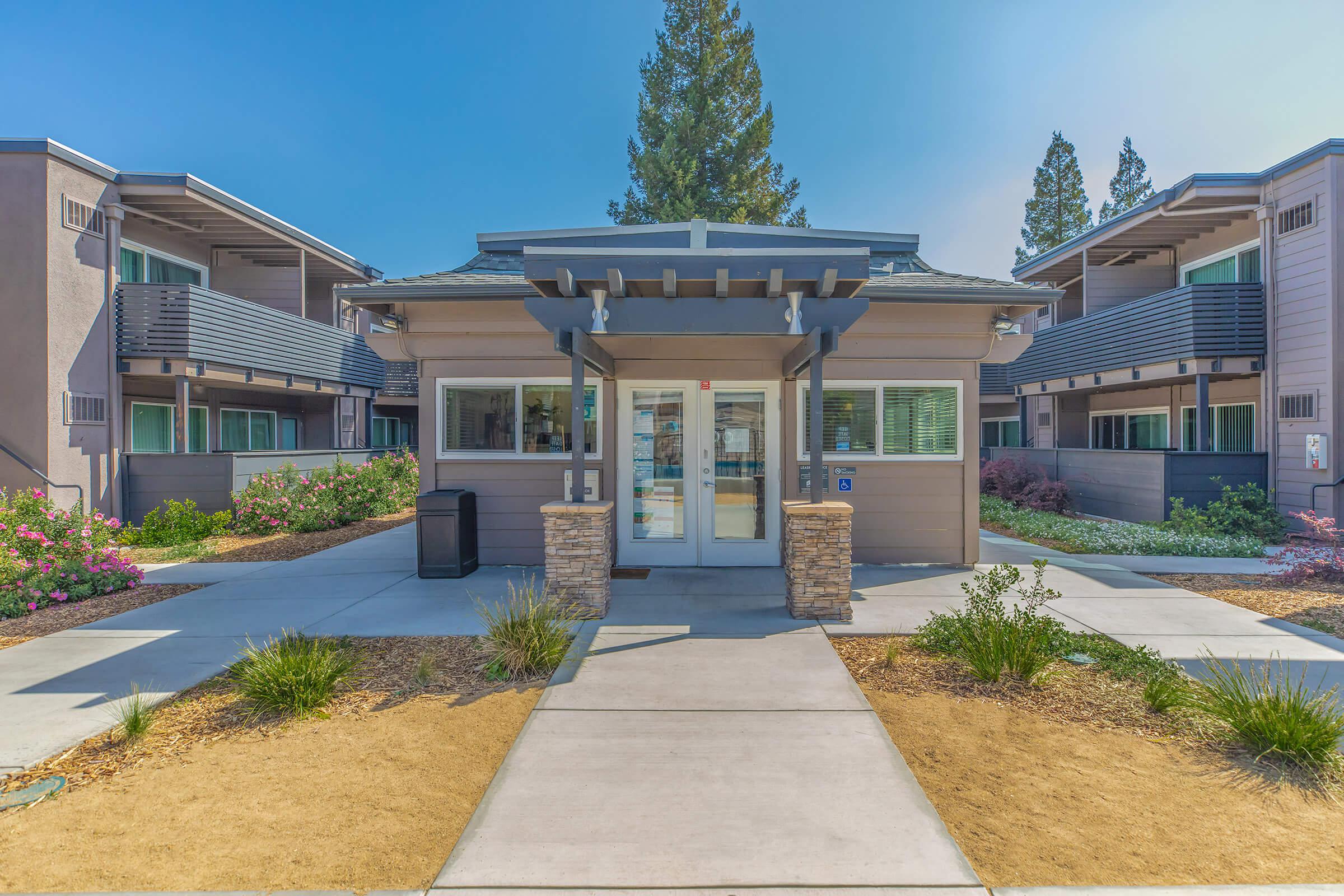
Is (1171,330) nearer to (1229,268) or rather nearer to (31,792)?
(1229,268)

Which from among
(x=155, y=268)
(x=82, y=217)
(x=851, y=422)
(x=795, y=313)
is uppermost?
(x=82, y=217)

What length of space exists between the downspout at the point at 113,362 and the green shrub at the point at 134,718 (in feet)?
29.7

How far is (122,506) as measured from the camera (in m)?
10.9

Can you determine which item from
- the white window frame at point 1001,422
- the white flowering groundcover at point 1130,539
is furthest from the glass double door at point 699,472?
the white window frame at point 1001,422

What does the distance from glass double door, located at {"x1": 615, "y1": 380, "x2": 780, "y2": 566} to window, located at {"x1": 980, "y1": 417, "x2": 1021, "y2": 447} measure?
1556 cm

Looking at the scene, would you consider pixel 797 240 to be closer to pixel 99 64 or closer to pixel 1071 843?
pixel 1071 843

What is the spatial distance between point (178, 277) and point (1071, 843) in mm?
17082

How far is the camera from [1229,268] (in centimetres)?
1289

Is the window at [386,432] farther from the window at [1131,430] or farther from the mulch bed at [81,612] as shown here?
the window at [1131,430]

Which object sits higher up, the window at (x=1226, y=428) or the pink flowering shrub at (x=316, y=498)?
the window at (x=1226, y=428)

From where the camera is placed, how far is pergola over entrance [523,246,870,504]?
5.43 m

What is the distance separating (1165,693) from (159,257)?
1703 cm

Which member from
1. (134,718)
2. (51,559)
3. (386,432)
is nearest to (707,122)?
(386,432)

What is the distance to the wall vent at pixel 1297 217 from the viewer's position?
1024 centimetres
